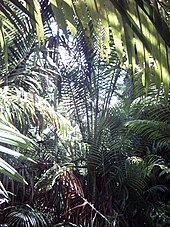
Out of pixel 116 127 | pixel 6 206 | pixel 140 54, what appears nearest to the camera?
pixel 140 54

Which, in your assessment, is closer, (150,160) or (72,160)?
(150,160)

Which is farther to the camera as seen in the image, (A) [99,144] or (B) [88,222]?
(A) [99,144]

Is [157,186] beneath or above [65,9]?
beneath

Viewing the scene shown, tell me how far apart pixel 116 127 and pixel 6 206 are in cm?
102

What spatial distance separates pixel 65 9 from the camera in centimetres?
48

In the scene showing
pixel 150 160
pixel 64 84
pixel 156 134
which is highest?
pixel 64 84

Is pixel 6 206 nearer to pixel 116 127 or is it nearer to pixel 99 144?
pixel 99 144

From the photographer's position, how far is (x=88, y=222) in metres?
1.95

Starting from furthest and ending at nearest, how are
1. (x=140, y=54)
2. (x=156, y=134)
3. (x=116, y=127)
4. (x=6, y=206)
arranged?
(x=116, y=127), (x=156, y=134), (x=6, y=206), (x=140, y=54)

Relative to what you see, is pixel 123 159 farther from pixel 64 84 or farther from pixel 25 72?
pixel 25 72

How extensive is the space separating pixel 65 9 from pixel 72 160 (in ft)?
6.81

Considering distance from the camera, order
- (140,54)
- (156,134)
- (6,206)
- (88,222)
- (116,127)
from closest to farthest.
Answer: (140,54) → (88,222) → (6,206) → (156,134) → (116,127)

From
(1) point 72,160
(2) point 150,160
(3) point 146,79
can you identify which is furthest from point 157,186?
(3) point 146,79

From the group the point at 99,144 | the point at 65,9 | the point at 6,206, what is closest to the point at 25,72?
the point at 99,144
